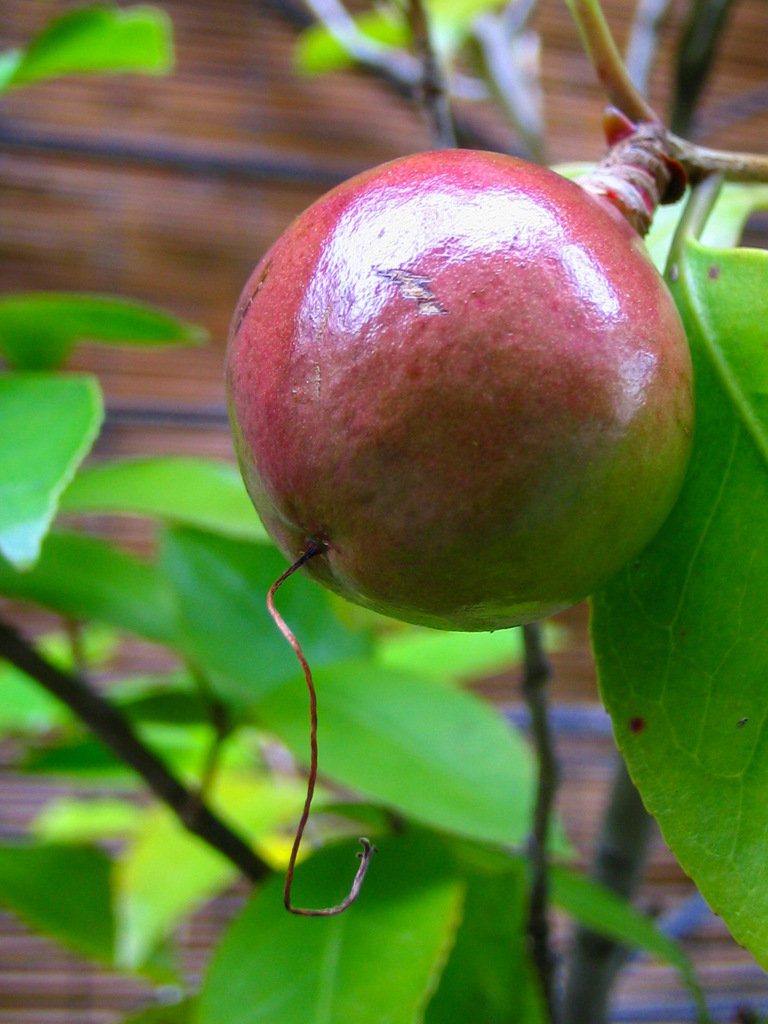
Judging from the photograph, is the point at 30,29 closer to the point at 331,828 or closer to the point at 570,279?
the point at 331,828

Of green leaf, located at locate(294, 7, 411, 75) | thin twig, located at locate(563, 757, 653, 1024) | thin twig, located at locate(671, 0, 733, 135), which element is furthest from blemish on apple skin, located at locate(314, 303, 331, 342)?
green leaf, located at locate(294, 7, 411, 75)

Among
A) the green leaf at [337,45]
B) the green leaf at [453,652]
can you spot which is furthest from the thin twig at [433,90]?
the green leaf at [337,45]

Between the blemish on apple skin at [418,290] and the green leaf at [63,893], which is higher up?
the blemish on apple skin at [418,290]

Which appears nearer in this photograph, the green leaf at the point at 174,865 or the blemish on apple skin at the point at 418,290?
the blemish on apple skin at the point at 418,290

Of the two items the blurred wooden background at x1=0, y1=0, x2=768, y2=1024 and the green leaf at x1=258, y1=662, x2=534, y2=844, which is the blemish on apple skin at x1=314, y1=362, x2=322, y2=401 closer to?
the green leaf at x1=258, y1=662, x2=534, y2=844

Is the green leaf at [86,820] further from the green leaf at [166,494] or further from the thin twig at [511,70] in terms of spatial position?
the thin twig at [511,70]
